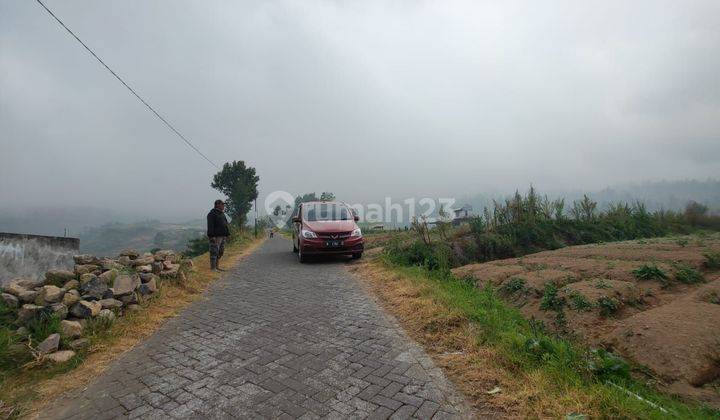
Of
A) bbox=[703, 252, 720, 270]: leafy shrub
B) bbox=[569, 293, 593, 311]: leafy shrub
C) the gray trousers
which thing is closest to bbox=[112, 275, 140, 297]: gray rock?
the gray trousers

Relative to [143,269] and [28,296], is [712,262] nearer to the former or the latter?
[143,269]

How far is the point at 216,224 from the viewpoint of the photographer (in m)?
9.12

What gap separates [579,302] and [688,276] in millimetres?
1638

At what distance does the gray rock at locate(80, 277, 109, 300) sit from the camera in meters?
4.68

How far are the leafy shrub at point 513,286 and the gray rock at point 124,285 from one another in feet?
18.8

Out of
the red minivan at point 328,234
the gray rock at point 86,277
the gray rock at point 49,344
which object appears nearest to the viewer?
the gray rock at point 49,344

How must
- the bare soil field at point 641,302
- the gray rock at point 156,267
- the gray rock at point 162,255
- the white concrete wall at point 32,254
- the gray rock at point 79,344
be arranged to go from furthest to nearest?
the gray rock at point 162,255 < the gray rock at point 156,267 < the white concrete wall at point 32,254 < the gray rock at point 79,344 < the bare soil field at point 641,302

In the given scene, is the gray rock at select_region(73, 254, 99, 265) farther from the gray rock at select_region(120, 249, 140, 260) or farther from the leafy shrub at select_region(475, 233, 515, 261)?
the leafy shrub at select_region(475, 233, 515, 261)

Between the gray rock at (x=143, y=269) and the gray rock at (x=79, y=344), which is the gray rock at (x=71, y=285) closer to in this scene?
the gray rock at (x=79, y=344)

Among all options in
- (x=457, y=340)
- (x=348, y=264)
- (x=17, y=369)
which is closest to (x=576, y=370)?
(x=457, y=340)

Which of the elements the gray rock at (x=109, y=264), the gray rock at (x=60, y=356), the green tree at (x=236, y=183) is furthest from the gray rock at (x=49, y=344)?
the green tree at (x=236, y=183)

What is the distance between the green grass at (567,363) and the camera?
2365mm

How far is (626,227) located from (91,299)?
12947mm

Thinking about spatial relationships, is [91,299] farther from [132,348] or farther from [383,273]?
[383,273]
